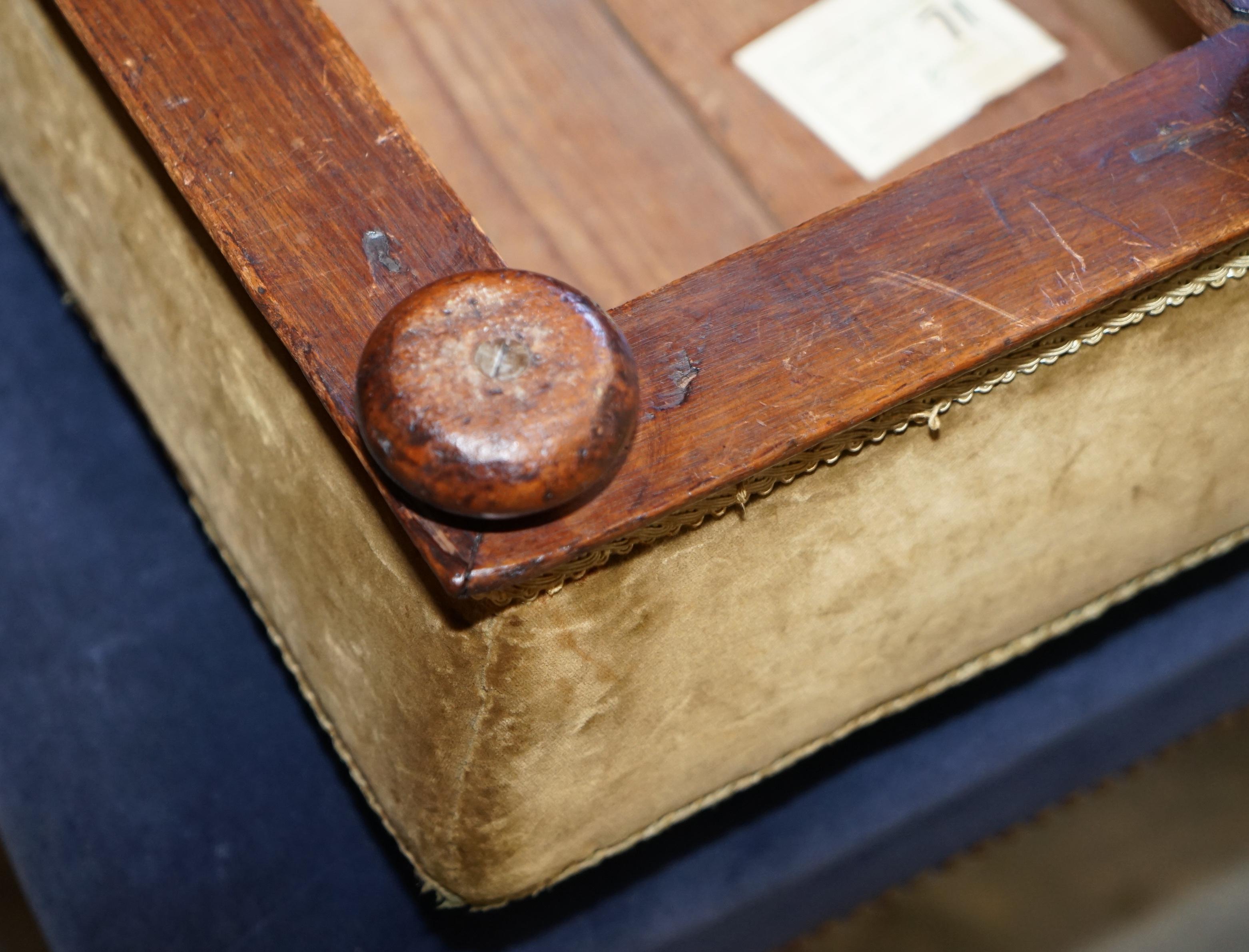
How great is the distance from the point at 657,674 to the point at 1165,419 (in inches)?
13.7

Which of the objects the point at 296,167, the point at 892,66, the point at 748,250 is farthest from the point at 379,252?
the point at 892,66

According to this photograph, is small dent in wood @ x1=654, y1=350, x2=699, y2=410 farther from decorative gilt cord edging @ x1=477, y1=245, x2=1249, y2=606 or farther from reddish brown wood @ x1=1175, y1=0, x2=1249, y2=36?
reddish brown wood @ x1=1175, y1=0, x2=1249, y2=36

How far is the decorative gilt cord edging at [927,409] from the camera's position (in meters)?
0.64

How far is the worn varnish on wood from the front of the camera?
1.99 ft

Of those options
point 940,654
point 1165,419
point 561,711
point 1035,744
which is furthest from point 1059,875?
point 561,711

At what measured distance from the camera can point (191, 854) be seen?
1.02 metres

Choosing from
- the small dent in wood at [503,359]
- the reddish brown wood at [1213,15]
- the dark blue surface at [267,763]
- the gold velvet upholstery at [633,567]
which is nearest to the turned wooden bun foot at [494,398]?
the small dent in wood at [503,359]

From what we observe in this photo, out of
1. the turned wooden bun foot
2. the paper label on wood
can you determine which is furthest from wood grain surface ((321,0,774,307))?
the turned wooden bun foot

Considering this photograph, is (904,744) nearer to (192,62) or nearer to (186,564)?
(186,564)

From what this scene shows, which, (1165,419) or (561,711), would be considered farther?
(1165,419)

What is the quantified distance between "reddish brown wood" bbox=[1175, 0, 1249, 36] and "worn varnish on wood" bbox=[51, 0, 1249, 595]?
0.01m

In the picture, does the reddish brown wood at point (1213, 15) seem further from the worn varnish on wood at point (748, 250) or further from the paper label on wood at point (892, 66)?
the paper label on wood at point (892, 66)

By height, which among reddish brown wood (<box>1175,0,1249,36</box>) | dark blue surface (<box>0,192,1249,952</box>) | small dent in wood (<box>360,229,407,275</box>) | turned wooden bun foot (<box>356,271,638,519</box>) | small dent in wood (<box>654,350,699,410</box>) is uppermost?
small dent in wood (<box>360,229,407,275</box>)

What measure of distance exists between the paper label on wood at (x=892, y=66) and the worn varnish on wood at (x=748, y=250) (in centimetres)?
62
